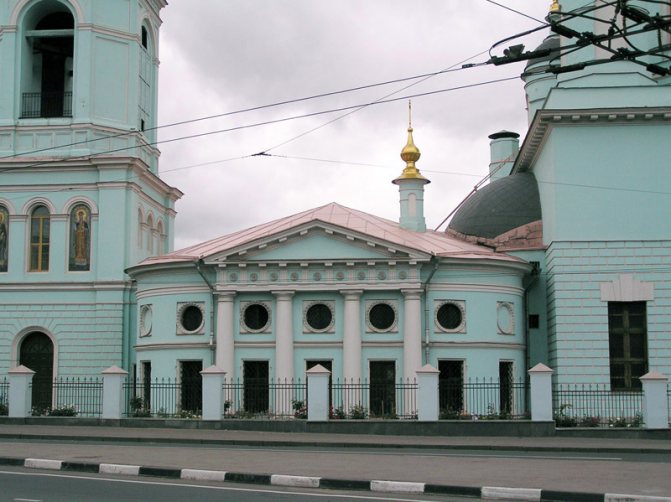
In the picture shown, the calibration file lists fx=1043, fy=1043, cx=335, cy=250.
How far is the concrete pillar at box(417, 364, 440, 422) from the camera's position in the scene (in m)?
25.6

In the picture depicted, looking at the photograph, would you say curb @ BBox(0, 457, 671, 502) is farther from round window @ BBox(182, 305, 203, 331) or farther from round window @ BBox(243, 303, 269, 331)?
round window @ BBox(182, 305, 203, 331)

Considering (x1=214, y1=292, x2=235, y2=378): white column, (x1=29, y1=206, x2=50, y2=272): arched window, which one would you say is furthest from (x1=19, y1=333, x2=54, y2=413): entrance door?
(x1=214, y1=292, x2=235, y2=378): white column

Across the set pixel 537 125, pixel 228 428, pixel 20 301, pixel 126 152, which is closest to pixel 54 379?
pixel 20 301

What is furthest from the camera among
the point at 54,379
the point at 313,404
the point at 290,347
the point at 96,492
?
the point at 54,379

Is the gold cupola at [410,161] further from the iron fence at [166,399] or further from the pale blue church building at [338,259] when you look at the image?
the iron fence at [166,399]

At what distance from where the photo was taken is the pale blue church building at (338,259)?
99.9 feet

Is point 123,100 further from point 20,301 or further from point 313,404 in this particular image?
→ point 313,404

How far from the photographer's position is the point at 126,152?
35.7 metres

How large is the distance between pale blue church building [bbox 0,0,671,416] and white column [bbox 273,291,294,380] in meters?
0.06

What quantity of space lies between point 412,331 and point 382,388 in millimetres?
1888

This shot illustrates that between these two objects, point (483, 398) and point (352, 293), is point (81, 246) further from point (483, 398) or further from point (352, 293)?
point (483, 398)

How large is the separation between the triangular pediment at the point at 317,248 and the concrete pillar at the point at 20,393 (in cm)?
634

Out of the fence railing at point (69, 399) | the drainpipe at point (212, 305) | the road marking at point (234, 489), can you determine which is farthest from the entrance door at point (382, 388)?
the road marking at point (234, 489)

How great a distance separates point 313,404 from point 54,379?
12.3 meters
